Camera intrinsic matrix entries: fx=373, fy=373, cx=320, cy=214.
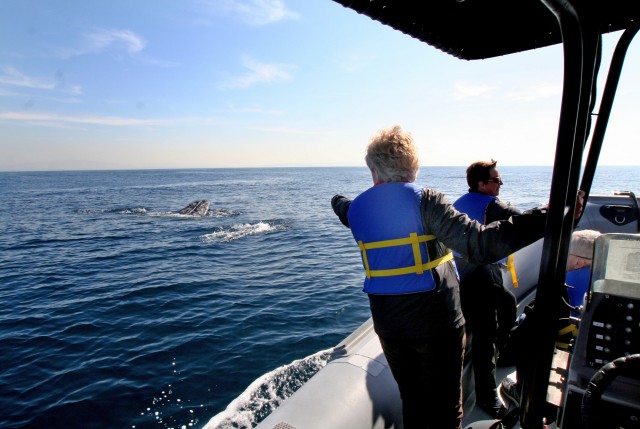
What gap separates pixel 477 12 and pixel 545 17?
346 millimetres

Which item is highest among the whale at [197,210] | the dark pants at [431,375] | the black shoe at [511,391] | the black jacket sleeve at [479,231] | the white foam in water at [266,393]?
the black jacket sleeve at [479,231]

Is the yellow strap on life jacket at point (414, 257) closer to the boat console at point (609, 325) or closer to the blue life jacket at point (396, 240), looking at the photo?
the blue life jacket at point (396, 240)

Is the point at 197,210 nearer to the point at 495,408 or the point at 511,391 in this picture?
the point at 495,408

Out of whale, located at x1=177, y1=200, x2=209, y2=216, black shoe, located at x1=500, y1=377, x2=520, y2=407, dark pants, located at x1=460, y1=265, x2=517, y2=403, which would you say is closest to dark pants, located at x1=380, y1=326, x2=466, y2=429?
black shoe, located at x1=500, y1=377, x2=520, y2=407

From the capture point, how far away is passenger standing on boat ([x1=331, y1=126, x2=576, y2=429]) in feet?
6.63

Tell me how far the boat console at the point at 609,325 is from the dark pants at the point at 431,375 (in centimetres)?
59

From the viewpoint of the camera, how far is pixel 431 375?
215 centimetres

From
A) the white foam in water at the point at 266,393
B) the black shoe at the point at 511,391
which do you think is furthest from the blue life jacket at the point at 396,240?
the white foam in water at the point at 266,393

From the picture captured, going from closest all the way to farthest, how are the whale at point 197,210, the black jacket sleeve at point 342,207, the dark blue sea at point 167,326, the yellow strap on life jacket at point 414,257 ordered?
the yellow strap on life jacket at point 414,257
the black jacket sleeve at point 342,207
the dark blue sea at point 167,326
the whale at point 197,210

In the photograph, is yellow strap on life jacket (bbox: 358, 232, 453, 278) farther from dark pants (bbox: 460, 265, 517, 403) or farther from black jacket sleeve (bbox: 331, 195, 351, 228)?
dark pants (bbox: 460, 265, 517, 403)

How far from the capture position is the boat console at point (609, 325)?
1547 millimetres

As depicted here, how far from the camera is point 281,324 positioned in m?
8.11

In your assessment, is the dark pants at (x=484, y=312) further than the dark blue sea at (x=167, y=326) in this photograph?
No

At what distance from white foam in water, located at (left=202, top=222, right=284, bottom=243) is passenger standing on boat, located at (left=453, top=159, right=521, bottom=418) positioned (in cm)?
1456
